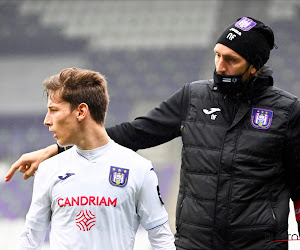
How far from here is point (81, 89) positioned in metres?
2.15

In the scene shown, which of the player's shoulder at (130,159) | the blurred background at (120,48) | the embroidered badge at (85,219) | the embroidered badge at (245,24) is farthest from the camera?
the blurred background at (120,48)

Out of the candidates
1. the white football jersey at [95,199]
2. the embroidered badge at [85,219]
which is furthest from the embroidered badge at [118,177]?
the embroidered badge at [85,219]

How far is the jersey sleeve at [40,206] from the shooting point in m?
2.06

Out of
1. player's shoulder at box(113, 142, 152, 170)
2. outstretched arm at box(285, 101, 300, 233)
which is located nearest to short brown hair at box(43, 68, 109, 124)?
player's shoulder at box(113, 142, 152, 170)

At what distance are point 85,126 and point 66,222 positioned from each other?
1.07 feet

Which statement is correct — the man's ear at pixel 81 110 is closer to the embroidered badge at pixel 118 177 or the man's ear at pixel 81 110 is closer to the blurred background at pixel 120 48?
the embroidered badge at pixel 118 177

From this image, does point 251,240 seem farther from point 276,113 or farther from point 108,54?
point 108,54

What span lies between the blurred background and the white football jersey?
8944 millimetres

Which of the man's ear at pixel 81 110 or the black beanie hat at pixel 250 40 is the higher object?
the black beanie hat at pixel 250 40

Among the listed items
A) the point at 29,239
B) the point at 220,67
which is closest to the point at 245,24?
the point at 220,67

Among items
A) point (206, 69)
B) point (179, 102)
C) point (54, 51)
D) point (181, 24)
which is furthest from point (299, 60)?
point (179, 102)

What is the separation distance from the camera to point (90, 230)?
203 cm

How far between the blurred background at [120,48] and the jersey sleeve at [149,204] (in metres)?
8.93

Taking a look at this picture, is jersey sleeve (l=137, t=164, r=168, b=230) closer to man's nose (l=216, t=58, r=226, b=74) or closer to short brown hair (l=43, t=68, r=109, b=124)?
short brown hair (l=43, t=68, r=109, b=124)
